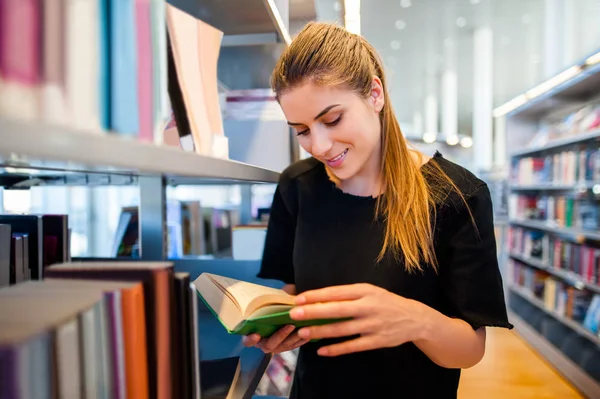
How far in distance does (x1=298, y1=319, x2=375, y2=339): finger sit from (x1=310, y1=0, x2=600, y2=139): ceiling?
4.38 metres

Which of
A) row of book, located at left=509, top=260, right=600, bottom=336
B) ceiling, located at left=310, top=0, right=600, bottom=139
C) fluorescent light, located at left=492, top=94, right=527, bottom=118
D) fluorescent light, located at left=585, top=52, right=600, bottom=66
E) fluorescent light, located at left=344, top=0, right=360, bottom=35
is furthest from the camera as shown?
ceiling, located at left=310, top=0, right=600, bottom=139

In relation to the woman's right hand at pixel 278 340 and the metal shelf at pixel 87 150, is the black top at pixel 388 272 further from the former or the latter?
the metal shelf at pixel 87 150

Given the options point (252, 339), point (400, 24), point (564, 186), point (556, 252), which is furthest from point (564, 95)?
point (400, 24)

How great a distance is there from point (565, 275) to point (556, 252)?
1.01 feet

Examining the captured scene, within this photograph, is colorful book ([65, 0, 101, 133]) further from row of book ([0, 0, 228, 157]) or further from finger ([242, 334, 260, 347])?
finger ([242, 334, 260, 347])

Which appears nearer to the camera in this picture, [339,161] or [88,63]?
[88,63]

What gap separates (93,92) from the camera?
1.50 ft

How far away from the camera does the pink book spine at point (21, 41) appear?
0.37 metres

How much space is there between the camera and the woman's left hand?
77cm

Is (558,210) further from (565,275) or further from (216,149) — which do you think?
(216,149)

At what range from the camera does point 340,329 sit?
0.82 metres

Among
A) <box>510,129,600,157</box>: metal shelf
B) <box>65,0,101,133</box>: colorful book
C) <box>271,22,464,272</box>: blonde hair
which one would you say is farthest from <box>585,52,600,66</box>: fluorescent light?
<box>65,0,101,133</box>: colorful book

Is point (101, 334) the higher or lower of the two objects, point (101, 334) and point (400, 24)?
the lower

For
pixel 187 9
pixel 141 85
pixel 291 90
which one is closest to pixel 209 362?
pixel 291 90
